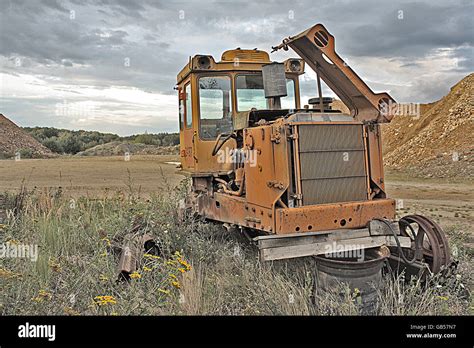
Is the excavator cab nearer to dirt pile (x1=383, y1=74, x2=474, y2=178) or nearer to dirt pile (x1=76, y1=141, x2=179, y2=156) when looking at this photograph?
dirt pile (x1=383, y1=74, x2=474, y2=178)

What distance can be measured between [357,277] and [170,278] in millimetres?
Result: 1855

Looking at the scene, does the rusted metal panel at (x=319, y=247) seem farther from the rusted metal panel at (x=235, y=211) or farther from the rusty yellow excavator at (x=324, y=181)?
the rusted metal panel at (x=235, y=211)

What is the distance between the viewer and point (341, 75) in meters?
5.22

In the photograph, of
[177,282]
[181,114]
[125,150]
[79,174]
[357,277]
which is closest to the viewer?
[177,282]

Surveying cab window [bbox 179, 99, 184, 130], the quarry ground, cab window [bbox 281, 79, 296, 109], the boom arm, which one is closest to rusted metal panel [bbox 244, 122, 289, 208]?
the boom arm

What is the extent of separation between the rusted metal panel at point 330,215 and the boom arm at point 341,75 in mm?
983

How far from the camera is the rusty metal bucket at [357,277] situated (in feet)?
14.8

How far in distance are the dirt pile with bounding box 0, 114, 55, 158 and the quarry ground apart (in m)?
0.76

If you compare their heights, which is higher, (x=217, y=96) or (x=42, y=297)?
A: (x=217, y=96)

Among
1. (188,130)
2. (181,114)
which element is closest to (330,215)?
(188,130)

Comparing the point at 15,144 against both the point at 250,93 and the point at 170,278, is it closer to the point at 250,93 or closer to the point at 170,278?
the point at 250,93

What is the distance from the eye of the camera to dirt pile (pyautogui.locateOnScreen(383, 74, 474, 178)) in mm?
19844

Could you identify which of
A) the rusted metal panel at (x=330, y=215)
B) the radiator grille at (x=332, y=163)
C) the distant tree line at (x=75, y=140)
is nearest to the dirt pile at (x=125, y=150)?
the distant tree line at (x=75, y=140)

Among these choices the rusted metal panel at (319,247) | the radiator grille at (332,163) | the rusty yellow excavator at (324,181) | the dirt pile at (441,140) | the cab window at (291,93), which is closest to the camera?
the rusted metal panel at (319,247)
